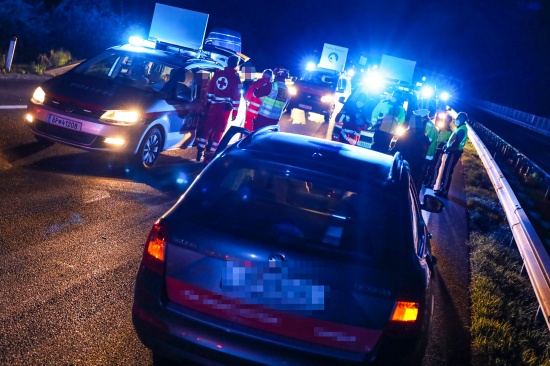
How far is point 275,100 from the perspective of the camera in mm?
10781

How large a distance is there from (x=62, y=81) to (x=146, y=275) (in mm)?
6429

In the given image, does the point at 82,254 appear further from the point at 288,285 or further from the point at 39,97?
the point at 39,97

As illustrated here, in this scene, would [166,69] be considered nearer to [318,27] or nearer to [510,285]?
[510,285]

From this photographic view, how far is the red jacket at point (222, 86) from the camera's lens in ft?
34.3

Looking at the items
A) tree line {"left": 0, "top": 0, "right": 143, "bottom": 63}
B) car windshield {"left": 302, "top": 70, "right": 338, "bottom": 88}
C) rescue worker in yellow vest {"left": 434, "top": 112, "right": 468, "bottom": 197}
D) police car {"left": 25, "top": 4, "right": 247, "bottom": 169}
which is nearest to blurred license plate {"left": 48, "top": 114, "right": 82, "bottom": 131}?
police car {"left": 25, "top": 4, "right": 247, "bottom": 169}

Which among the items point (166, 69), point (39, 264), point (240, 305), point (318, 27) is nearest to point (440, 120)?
point (166, 69)

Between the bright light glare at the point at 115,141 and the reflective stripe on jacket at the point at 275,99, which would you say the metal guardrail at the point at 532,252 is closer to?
the reflective stripe on jacket at the point at 275,99

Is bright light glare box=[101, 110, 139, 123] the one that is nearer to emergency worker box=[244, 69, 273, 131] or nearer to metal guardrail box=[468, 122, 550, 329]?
emergency worker box=[244, 69, 273, 131]

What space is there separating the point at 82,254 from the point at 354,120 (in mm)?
6878

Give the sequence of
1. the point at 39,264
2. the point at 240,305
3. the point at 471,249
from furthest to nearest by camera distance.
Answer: the point at 471,249
the point at 39,264
the point at 240,305

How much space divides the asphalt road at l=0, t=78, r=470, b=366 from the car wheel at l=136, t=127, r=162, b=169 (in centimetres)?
20

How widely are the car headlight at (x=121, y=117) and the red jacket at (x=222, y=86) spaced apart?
1958 mm

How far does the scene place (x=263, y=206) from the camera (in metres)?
4.09

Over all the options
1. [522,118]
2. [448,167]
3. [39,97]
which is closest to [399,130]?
[448,167]
